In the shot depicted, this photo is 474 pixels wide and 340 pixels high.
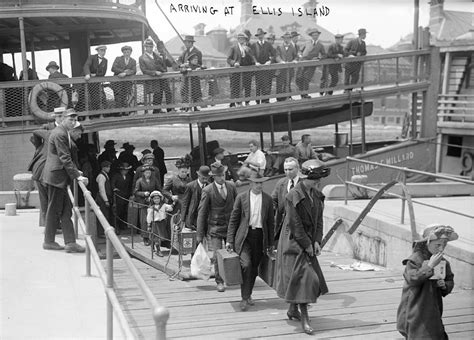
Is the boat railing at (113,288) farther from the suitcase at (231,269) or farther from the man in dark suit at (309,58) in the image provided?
the man in dark suit at (309,58)

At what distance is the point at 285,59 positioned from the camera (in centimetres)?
1528

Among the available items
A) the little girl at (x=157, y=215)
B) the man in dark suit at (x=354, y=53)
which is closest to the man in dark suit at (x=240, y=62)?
the man in dark suit at (x=354, y=53)

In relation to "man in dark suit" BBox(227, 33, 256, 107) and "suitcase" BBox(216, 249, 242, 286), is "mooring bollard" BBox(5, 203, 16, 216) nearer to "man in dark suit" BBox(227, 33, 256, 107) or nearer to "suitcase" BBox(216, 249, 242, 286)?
"suitcase" BBox(216, 249, 242, 286)

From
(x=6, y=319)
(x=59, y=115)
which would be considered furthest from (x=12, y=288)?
(x=59, y=115)

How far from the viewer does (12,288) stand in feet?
19.4

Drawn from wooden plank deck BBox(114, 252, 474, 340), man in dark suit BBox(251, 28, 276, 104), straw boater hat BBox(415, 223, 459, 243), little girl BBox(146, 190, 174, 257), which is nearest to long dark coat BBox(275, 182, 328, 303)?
wooden plank deck BBox(114, 252, 474, 340)

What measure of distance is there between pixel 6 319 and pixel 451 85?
20357 mm

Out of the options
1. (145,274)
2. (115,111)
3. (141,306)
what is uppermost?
(115,111)

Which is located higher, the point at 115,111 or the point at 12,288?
the point at 115,111

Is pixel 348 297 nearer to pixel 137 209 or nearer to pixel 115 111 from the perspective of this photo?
pixel 137 209

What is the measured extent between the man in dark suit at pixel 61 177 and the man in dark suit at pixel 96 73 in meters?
5.83

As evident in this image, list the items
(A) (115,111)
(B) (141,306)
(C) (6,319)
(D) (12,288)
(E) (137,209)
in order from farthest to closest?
(A) (115,111) → (E) (137,209) → (B) (141,306) → (D) (12,288) → (C) (6,319)

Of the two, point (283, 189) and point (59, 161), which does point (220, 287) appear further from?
point (59, 161)

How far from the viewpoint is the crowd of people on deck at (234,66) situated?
13.3m
